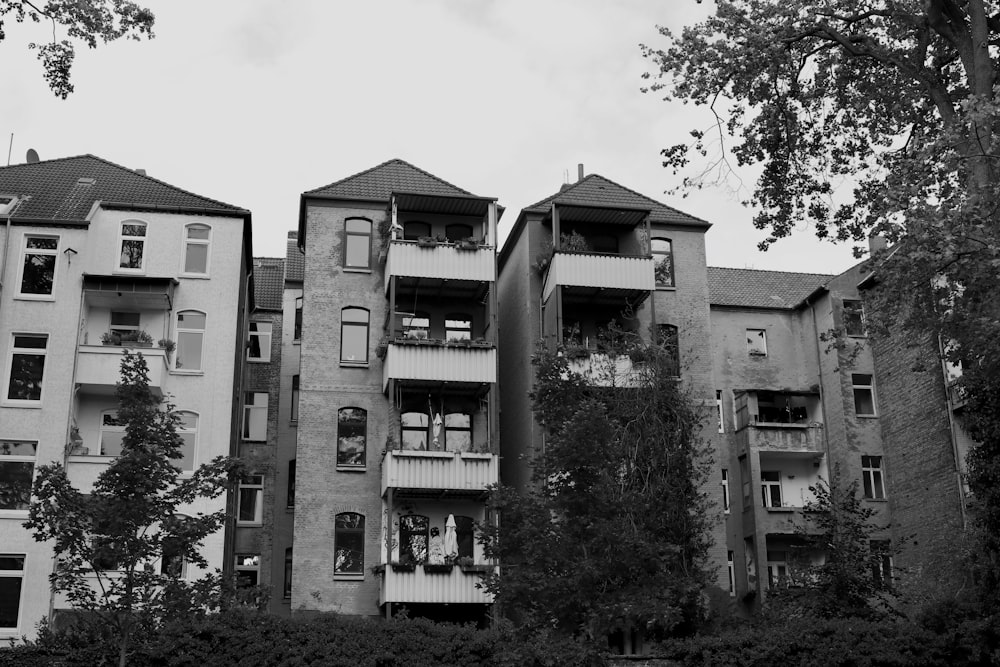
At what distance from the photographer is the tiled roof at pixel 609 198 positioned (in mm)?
38594

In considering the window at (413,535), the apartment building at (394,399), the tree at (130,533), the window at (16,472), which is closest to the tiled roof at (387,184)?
the apartment building at (394,399)

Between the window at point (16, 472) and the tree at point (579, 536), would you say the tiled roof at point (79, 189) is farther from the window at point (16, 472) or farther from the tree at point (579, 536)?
the tree at point (579, 536)

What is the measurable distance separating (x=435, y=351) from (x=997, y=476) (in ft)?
52.0

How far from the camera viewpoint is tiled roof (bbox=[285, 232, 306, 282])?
1716 inches

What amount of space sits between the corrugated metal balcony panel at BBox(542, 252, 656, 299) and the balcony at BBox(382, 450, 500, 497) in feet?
20.0

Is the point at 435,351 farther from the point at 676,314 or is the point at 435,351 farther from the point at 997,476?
the point at 997,476

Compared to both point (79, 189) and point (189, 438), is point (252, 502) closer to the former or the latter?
point (189, 438)

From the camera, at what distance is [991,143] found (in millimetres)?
18875

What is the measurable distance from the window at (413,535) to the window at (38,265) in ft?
42.0

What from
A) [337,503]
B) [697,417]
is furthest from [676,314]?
[337,503]

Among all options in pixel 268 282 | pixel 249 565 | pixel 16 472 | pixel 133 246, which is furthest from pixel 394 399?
pixel 268 282

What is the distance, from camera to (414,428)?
3584 centimetres

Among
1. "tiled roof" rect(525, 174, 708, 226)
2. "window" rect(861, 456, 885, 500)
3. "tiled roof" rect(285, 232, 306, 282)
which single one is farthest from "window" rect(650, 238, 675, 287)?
"tiled roof" rect(285, 232, 306, 282)

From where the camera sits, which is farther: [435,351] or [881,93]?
[435,351]
